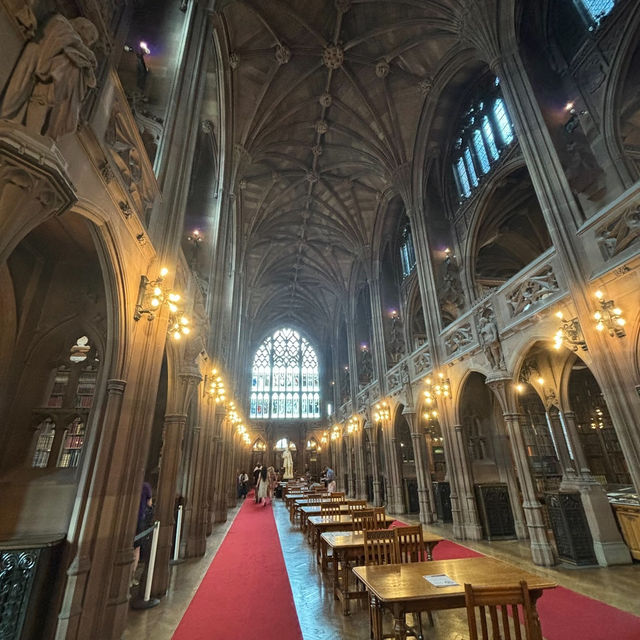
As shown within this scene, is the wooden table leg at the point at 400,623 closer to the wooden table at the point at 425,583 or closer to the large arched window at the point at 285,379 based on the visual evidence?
the wooden table at the point at 425,583

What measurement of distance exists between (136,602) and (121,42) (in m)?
7.53

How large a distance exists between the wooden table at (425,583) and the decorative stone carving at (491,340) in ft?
18.9

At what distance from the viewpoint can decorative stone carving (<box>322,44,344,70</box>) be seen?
12.9m

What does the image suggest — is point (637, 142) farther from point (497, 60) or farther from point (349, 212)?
point (349, 212)

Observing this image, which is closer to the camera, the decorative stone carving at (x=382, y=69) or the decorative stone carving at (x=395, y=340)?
the decorative stone carving at (x=382, y=69)

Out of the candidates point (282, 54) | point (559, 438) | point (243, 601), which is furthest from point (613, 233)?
point (282, 54)

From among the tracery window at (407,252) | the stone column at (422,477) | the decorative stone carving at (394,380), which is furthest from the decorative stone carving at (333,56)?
the stone column at (422,477)

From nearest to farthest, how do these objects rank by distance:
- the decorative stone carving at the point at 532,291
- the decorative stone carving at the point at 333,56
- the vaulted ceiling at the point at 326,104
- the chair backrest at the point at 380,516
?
the chair backrest at the point at 380,516, the decorative stone carving at the point at 532,291, the vaulted ceiling at the point at 326,104, the decorative stone carving at the point at 333,56

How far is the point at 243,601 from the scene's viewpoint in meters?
4.86

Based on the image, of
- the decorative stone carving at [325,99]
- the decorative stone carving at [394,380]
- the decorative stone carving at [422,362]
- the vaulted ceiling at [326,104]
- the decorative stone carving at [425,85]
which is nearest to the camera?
the vaulted ceiling at [326,104]

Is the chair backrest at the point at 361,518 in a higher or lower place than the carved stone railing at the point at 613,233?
lower

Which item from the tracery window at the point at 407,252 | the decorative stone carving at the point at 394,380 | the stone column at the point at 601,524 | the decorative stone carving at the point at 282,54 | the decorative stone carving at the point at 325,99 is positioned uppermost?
the decorative stone carving at the point at 325,99

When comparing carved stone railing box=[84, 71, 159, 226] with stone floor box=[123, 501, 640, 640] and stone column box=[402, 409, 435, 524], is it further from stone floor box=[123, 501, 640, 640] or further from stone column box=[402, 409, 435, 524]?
stone column box=[402, 409, 435, 524]

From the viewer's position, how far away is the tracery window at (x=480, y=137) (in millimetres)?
11219
